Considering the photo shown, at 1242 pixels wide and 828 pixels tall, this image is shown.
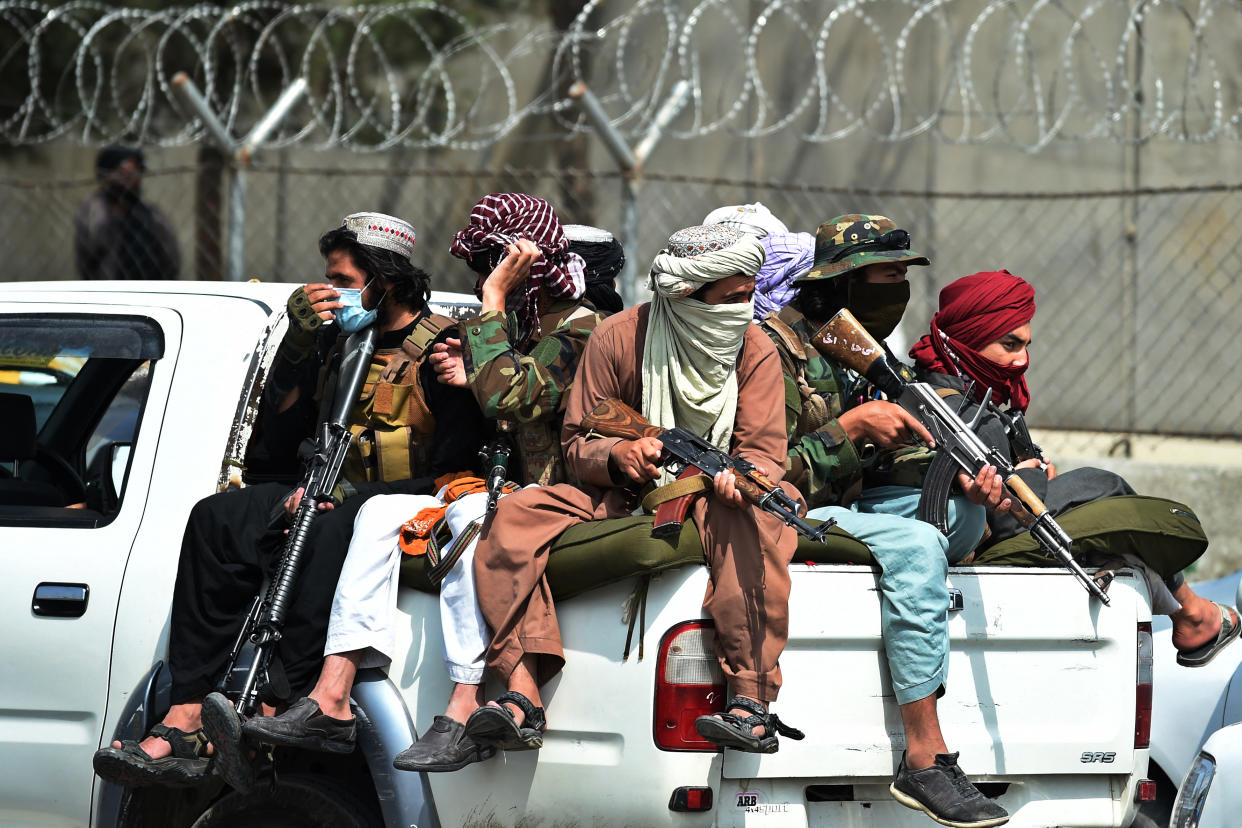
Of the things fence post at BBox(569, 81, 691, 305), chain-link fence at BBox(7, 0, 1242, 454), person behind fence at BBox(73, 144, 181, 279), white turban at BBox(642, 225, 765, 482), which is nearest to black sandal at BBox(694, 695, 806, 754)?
white turban at BBox(642, 225, 765, 482)

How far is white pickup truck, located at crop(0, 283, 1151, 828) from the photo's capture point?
127 inches

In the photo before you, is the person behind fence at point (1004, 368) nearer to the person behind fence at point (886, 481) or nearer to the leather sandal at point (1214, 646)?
the leather sandal at point (1214, 646)

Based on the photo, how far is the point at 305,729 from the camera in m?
3.40

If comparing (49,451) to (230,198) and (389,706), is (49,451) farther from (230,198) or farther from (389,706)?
(230,198)

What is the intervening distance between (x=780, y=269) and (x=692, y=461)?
5.00 ft

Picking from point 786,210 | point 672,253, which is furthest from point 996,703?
point 786,210

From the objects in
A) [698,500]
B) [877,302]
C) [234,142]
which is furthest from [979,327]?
[234,142]

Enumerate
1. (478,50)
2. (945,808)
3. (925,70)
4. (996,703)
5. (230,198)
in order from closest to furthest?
(945,808) → (996,703) → (230,198) → (925,70) → (478,50)

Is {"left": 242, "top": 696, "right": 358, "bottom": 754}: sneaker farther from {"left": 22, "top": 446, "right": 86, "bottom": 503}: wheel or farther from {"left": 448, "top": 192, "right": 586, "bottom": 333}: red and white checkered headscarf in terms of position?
{"left": 22, "top": 446, "right": 86, "bottom": 503}: wheel

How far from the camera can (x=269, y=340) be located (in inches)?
160

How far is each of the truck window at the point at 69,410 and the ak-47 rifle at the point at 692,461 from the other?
4.38 feet

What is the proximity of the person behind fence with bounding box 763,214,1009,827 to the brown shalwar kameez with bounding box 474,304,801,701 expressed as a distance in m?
0.21

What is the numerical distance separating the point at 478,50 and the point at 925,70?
4.05 metres

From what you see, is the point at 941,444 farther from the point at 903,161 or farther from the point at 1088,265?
the point at 903,161
